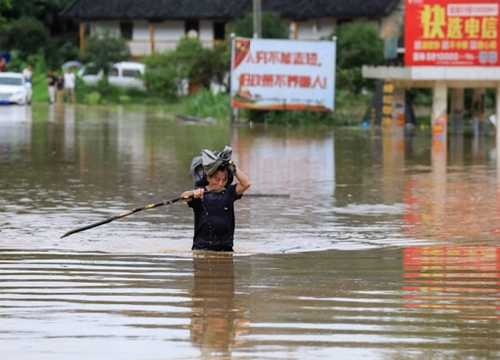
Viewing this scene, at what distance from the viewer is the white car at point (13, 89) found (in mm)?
45500

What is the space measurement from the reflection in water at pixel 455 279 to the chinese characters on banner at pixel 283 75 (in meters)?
27.2

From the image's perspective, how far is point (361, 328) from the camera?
23.8 feet

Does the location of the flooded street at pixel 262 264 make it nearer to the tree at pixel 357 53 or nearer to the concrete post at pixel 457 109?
the concrete post at pixel 457 109

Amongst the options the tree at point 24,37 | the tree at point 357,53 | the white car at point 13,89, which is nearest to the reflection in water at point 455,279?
the tree at point 357,53

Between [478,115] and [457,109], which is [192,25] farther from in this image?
[478,115]

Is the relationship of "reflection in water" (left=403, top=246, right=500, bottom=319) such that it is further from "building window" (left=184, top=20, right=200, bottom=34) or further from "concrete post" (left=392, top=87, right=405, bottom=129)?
"building window" (left=184, top=20, right=200, bottom=34)

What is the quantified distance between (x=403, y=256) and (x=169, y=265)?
2264 mm

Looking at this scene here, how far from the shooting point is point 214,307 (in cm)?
796

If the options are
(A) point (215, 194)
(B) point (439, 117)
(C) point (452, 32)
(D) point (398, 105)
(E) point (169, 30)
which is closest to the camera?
(A) point (215, 194)

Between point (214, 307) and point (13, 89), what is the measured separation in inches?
1532

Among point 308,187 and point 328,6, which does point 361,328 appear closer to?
point 308,187

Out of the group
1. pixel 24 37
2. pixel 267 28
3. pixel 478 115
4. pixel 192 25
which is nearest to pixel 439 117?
pixel 478 115

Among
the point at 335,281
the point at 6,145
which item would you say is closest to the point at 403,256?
the point at 335,281

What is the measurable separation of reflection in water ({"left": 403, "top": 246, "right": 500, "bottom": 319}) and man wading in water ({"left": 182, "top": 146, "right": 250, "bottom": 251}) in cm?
155
